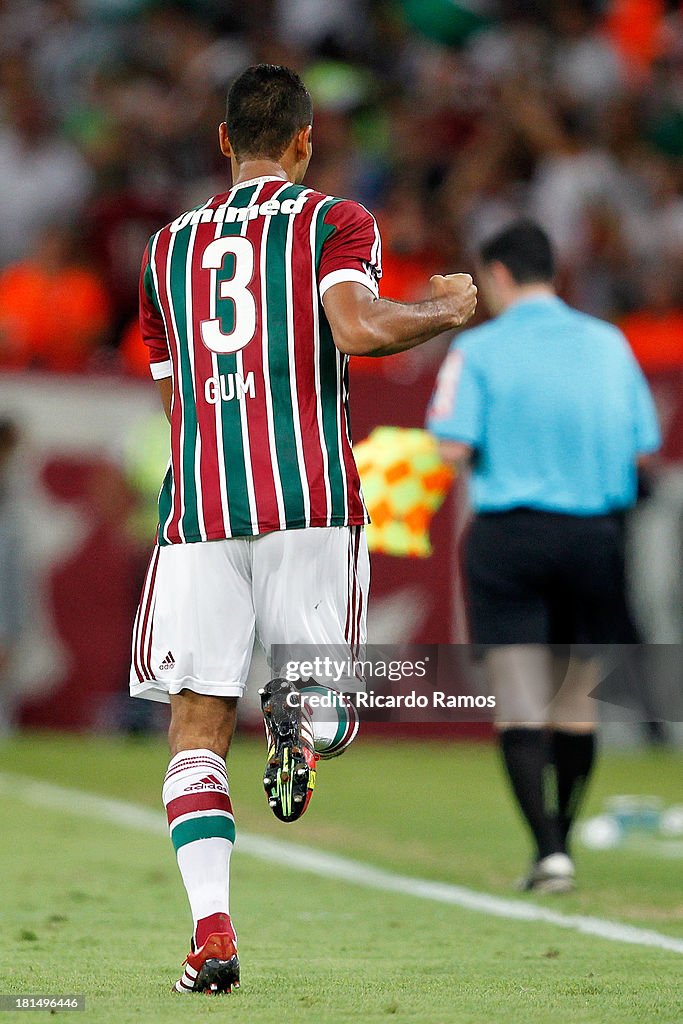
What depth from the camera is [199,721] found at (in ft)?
13.5

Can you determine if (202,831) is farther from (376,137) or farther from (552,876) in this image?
(376,137)

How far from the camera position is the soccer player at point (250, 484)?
13.3ft

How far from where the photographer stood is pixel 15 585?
11.5 metres

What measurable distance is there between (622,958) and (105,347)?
8.43 m

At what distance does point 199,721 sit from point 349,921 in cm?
150

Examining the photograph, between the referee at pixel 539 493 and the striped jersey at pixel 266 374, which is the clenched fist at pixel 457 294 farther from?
the referee at pixel 539 493

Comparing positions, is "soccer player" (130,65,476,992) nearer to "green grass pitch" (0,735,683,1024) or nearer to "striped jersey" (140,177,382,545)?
"striped jersey" (140,177,382,545)

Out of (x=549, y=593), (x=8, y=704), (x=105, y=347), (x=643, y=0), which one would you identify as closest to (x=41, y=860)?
(x=549, y=593)

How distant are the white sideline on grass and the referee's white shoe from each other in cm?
21

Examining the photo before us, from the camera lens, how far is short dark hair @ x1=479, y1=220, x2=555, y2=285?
21.1 ft

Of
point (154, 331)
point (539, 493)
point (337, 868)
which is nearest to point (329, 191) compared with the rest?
point (539, 493)

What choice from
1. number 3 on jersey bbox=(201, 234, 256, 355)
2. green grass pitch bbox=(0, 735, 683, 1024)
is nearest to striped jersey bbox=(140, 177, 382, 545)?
number 3 on jersey bbox=(201, 234, 256, 355)

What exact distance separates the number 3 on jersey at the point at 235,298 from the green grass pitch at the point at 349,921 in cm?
143

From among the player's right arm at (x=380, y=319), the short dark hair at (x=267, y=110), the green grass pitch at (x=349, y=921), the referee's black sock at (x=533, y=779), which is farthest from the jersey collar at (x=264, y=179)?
the referee's black sock at (x=533, y=779)
